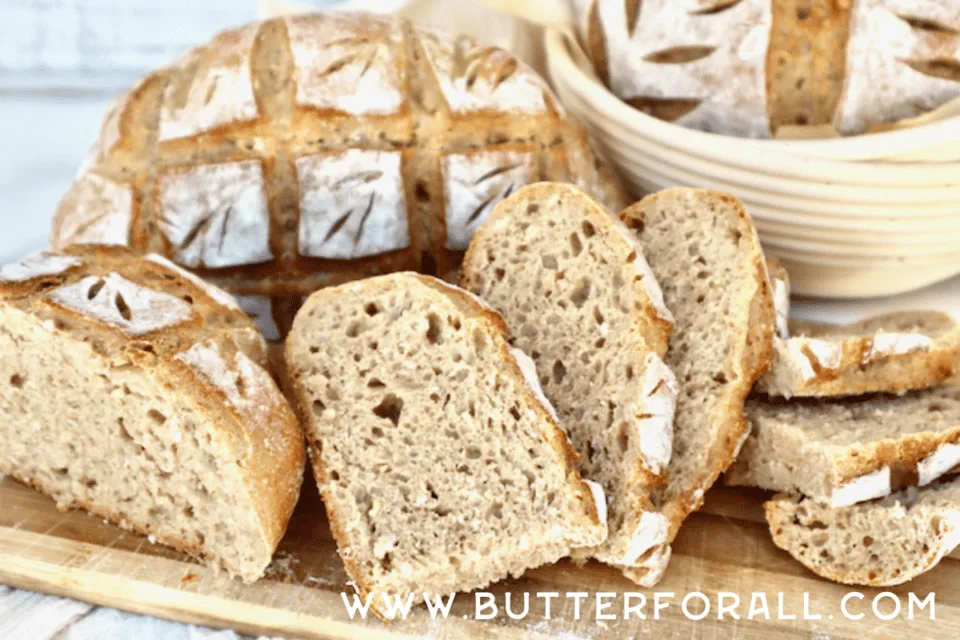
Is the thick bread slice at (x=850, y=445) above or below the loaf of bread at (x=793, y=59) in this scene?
below

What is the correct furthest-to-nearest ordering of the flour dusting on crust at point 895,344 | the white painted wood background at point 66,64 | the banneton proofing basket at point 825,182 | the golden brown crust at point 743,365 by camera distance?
the white painted wood background at point 66,64
the banneton proofing basket at point 825,182
the flour dusting on crust at point 895,344
the golden brown crust at point 743,365

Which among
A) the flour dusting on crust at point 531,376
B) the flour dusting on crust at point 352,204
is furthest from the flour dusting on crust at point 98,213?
the flour dusting on crust at point 531,376

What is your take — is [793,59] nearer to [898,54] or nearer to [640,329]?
[898,54]

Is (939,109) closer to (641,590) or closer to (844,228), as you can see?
(844,228)

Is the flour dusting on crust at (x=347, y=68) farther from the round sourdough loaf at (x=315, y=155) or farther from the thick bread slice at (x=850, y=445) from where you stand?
the thick bread slice at (x=850, y=445)

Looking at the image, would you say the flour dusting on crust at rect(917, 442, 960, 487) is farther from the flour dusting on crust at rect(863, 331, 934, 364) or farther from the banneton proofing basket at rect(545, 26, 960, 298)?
the banneton proofing basket at rect(545, 26, 960, 298)

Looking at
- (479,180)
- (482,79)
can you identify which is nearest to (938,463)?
(479,180)

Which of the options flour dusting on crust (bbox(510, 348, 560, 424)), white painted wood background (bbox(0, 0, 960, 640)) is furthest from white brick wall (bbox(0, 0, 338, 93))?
flour dusting on crust (bbox(510, 348, 560, 424))
